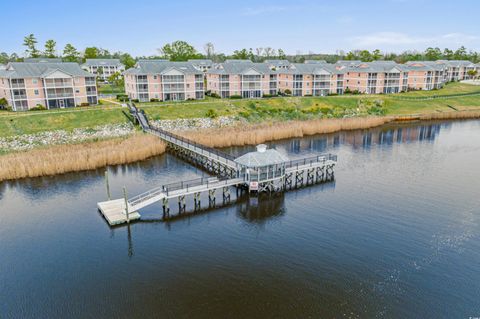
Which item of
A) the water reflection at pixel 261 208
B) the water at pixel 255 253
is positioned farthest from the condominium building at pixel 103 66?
the water reflection at pixel 261 208

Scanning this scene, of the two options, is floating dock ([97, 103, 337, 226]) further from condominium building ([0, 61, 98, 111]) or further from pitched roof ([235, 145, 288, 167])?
condominium building ([0, 61, 98, 111])

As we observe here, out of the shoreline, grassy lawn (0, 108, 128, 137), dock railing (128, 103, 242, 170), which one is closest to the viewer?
dock railing (128, 103, 242, 170)

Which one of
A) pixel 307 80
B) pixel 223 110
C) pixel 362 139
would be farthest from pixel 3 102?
pixel 307 80

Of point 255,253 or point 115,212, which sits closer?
point 255,253

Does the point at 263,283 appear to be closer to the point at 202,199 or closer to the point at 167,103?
the point at 202,199

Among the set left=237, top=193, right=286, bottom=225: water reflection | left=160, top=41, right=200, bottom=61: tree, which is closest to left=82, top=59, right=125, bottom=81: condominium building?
left=160, top=41, right=200, bottom=61: tree

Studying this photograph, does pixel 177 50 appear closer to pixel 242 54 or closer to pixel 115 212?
A: pixel 242 54
